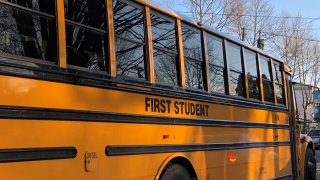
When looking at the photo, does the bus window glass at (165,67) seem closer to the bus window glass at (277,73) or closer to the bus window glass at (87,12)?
the bus window glass at (87,12)

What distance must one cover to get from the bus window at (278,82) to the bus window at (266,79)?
33 cm

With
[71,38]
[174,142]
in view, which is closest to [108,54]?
[71,38]

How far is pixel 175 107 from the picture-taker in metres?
5.79

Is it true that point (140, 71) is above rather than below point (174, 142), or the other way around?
above

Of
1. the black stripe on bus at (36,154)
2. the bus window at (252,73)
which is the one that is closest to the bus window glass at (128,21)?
the black stripe on bus at (36,154)

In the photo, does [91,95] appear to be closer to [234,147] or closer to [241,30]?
[234,147]

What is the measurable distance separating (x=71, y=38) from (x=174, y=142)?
6.55 feet

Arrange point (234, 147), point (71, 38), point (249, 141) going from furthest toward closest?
point (249, 141), point (234, 147), point (71, 38)

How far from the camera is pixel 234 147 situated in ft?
23.8

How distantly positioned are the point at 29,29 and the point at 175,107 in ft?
7.67

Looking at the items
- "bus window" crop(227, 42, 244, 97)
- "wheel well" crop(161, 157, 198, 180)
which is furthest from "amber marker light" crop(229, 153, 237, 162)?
"wheel well" crop(161, 157, 198, 180)

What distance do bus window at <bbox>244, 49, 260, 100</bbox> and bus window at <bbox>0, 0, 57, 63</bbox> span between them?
4.61 meters

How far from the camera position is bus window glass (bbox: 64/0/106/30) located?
4.37 meters

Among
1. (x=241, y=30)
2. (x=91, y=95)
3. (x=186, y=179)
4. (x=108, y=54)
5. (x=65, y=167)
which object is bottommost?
(x=186, y=179)
